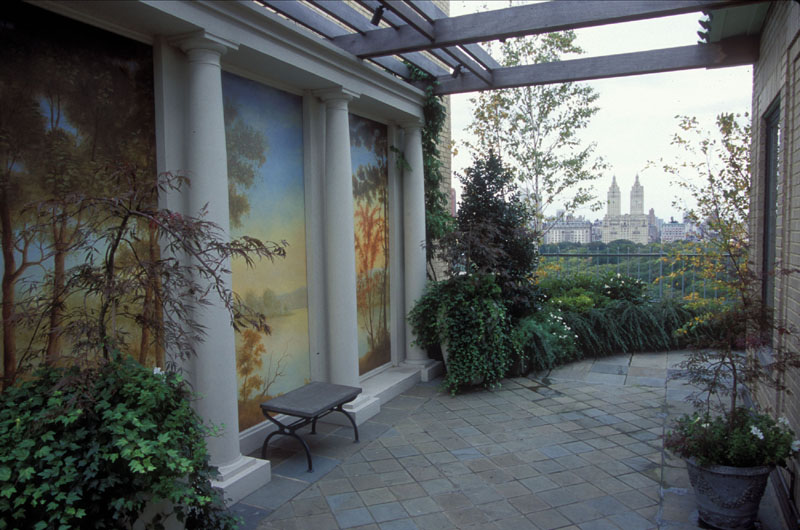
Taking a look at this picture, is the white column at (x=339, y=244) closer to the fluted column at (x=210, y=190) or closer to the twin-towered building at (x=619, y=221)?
the fluted column at (x=210, y=190)

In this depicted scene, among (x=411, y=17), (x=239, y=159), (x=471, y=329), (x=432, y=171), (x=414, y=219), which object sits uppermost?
(x=411, y=17)

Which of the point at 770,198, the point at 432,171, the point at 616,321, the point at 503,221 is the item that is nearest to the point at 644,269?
the point at 616,321

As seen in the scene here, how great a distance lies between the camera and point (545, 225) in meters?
10.9

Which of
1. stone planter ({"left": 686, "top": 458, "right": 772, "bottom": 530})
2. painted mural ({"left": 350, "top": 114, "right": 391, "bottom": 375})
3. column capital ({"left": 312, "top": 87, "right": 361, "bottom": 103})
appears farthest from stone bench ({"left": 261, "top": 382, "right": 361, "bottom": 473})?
column capital ({"left": 312, "top": 87, "right": 361, "bottom": 103})

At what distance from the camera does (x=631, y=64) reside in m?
5.59

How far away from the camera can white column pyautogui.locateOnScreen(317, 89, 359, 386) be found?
207 inches

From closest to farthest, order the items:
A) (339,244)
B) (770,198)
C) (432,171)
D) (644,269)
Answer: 1. (770,198)
2. (339,244)
3. (432,171)
4. (644,269)

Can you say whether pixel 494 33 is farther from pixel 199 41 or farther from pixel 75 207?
pixel 75 207

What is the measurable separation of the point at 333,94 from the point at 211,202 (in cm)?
202

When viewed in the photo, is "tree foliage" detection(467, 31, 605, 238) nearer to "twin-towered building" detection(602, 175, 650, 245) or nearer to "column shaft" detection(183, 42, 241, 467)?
"twin-towered building" detection(602, 175, 650, 245)

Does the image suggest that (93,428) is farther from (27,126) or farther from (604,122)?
(604,122)

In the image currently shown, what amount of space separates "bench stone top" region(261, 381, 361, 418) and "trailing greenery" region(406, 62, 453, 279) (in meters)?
2.89

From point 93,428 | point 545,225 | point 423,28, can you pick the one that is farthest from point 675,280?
point 93,428

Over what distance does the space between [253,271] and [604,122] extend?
8316 millimetres
